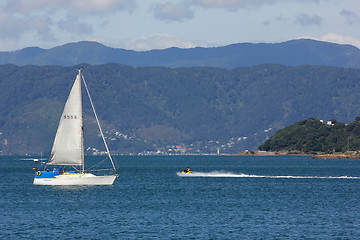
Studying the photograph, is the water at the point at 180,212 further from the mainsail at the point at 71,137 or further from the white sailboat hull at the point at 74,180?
the mainsail at the point at 71,137

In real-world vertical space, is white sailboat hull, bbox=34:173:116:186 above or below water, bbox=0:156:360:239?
above

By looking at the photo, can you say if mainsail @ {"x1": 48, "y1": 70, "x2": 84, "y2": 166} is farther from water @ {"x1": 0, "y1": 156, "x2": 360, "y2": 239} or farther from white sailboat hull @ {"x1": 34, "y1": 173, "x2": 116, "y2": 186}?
water @ {"x1": 0, "y1": 156, "x2": 360, "y2": 239}

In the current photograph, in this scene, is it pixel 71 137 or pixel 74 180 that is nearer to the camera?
pixel 71 137

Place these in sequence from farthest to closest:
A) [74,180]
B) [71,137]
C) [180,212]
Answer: [74,180] < [71,137] < [180,212]

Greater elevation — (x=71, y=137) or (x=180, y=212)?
(x=71, y=137)

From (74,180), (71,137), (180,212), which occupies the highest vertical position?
(71,137)

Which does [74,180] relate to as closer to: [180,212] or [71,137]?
[71,137]

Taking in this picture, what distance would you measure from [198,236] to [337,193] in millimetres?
54789

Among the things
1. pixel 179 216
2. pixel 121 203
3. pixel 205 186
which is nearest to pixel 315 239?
pixel 179 216

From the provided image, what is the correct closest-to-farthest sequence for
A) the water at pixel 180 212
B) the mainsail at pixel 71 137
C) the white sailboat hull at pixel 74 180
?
the water at pixel 180 212
the mainsail at pixel 71 137
the white sailboat hull at pixel 74 180

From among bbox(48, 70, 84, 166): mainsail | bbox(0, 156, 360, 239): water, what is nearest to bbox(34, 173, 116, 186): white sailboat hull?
bbox(0, 156, 360, 239): water

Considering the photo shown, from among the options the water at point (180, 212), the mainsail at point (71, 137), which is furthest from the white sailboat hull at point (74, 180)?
the mainsail at point (71, 137)

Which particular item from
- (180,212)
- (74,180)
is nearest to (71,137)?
(74,180)

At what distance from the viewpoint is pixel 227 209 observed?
90.8 metres
